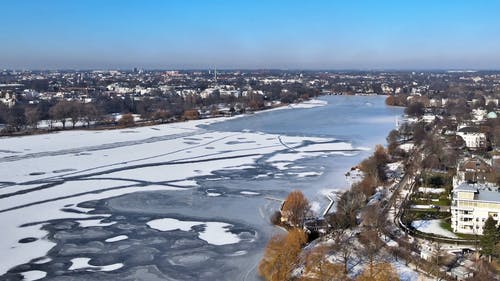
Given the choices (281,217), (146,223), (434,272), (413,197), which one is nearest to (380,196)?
(413,197)

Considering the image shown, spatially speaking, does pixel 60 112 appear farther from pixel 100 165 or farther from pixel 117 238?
pixel 117 238

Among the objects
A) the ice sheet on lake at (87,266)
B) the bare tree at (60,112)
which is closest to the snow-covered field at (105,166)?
the ice sheet on lake at (87,266)

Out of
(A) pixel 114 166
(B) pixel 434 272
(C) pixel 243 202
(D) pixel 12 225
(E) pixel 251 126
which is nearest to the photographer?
(B) pixel 434 272

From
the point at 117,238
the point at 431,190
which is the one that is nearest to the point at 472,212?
the point at 431,190

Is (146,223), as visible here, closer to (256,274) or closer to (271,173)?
(256,274)

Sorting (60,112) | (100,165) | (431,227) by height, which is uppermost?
(60,112)

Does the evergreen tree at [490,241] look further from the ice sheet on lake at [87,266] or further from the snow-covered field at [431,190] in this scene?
the ice sheet on lake at [87,266]
